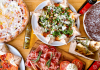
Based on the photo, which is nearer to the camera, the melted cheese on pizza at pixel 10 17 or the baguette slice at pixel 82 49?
the baguette slice at pixel 82 49

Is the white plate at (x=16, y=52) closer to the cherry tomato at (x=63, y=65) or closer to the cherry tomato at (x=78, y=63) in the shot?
the cherry tomato at (x=63, y=65)

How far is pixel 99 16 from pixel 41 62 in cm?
93

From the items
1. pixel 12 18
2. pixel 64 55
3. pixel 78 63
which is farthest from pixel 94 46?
pixel 12 18

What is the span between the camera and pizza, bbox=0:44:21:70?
1154 millimetres

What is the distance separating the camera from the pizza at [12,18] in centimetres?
120

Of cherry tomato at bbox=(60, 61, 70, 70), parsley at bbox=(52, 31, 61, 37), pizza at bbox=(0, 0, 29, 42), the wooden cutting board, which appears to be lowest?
cherry tomato at bbox=(60, 61, 70, 70)

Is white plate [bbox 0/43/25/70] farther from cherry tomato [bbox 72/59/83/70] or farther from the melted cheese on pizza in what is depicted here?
cherry tomato [bbox 72/59/83/70]

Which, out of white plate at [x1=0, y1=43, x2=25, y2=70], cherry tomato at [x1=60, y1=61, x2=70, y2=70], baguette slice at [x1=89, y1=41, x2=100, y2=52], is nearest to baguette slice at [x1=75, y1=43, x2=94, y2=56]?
baguette slice at [x1=89, y1=41, x2=100, y2=52]

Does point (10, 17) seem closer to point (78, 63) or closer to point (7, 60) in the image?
point (7, 60)

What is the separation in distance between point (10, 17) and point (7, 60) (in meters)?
0.55

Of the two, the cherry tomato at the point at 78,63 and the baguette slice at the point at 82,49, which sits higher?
the baguette slice at the point at 82,49

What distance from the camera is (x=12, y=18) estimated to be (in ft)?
4.08

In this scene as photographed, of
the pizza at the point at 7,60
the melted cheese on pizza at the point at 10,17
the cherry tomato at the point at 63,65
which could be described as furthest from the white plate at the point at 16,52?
the cherry tomato at the point at 63,65

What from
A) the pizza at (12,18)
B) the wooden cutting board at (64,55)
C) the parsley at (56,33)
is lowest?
the wooden cutting board at (64,55)
